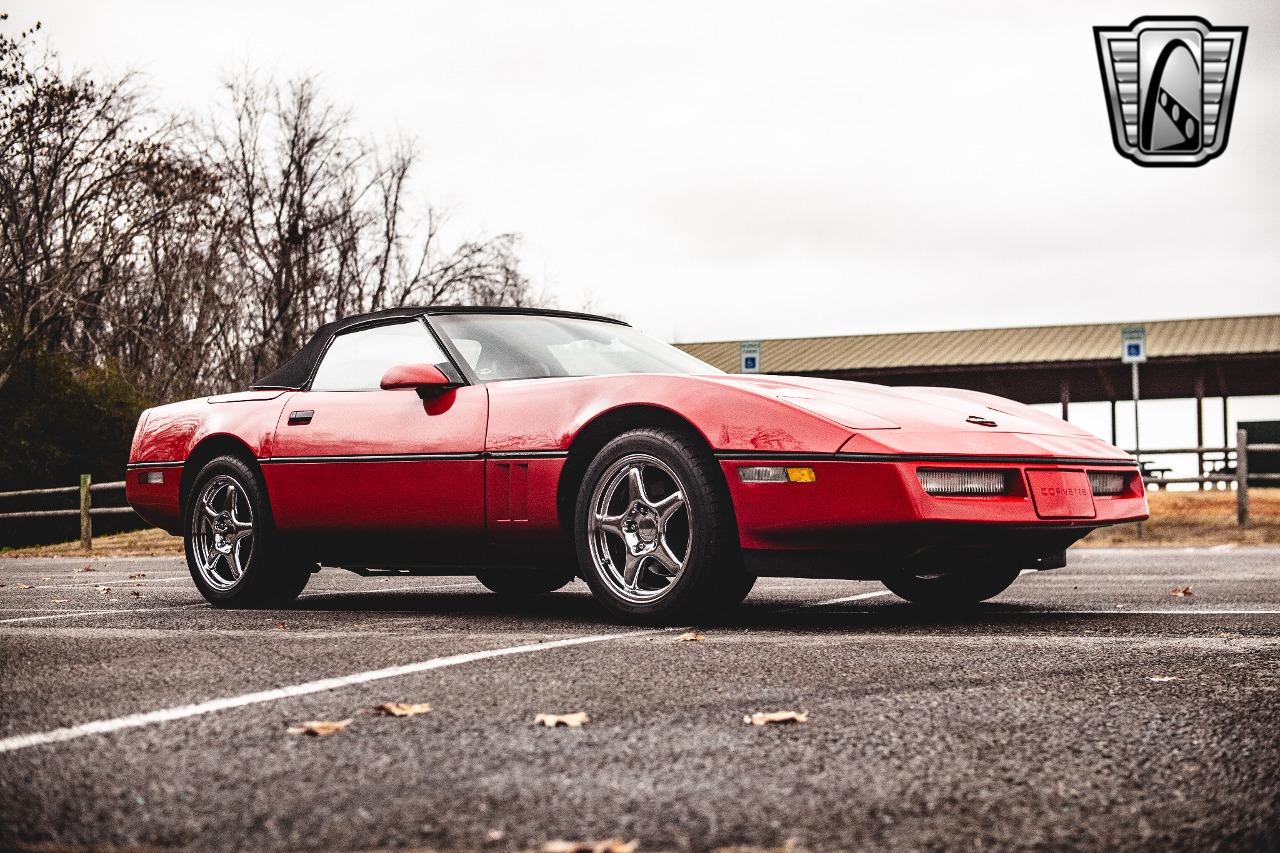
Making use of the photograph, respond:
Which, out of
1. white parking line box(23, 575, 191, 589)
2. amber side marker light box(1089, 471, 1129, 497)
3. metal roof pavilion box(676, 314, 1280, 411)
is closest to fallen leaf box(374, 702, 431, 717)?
amber side marker light box(1089, 471, 1129, 497)

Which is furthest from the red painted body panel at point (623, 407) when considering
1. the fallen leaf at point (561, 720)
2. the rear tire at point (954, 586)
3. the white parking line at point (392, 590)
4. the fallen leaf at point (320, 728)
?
the fallen leaf at point (320, 728)

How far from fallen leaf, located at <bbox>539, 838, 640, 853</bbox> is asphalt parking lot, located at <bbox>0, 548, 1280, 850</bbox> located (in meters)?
0.04

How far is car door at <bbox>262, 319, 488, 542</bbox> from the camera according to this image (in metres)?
5.60

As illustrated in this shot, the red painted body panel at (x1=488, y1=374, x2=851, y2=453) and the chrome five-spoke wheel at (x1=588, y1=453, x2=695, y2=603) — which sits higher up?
the red painted body panel at (x1=488, y1=374, x2=851, y2=453)

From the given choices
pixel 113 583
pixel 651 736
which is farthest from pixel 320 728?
pixel 113 583

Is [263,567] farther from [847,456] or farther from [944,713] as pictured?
[944,713]

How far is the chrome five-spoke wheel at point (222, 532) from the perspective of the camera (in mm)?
6449

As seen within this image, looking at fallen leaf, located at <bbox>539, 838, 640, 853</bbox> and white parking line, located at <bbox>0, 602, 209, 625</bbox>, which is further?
white parking line, located at <bbox>0, 602, 209, 625</bbox>

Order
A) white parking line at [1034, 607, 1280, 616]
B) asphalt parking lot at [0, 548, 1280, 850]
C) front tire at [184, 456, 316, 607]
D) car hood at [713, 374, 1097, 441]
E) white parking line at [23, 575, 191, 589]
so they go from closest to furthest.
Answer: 1. asphalt parking lot at [0, 548, 1280, 850]
2. car hood at [713, 374, 1097, 441]
3. white parking line at [1034, 607, 1280, 616]
4. front tire at [184, 456, 316, 607]
5. white parking line at [23, 575, 191, 589]

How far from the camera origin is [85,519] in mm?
16547

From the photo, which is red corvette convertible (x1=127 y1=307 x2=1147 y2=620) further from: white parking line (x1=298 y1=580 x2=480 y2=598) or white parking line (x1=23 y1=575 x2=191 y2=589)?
white parking line (x1=23 y1=575 x2=191 y2=589)

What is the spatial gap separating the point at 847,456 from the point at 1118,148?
780 cm

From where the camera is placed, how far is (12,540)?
2084cm

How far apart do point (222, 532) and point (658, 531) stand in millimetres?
2615
